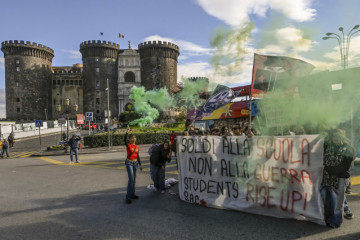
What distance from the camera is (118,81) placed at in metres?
64.1

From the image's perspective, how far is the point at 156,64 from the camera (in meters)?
63.5

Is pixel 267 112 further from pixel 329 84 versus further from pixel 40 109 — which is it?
pixel 40 109

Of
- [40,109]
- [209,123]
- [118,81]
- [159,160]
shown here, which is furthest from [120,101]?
[159,160]

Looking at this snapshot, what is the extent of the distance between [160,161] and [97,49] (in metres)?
64.2

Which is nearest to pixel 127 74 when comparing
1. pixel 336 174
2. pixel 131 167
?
pixel 131 167

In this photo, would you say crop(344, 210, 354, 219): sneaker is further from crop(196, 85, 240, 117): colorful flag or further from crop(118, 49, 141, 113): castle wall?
crop(118, 49, 141, 113): castle wall

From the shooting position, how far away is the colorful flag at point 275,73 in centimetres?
708

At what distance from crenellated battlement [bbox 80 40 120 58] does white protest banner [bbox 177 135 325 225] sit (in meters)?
64.5

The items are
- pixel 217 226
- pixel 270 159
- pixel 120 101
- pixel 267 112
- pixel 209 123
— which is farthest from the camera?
pixel 120 101

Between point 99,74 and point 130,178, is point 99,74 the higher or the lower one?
the higher one

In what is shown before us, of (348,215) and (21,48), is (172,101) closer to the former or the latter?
(348,215)

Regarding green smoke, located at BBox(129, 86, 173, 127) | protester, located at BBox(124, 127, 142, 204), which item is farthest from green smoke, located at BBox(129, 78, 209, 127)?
protester, located at BBox(124, 127, 142, 204)

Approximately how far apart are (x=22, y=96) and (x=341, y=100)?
240 ft

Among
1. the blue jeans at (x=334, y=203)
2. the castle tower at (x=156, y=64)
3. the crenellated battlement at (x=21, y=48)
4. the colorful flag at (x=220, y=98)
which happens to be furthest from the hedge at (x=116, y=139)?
the crenellated battlement at (x=21, y=48)
